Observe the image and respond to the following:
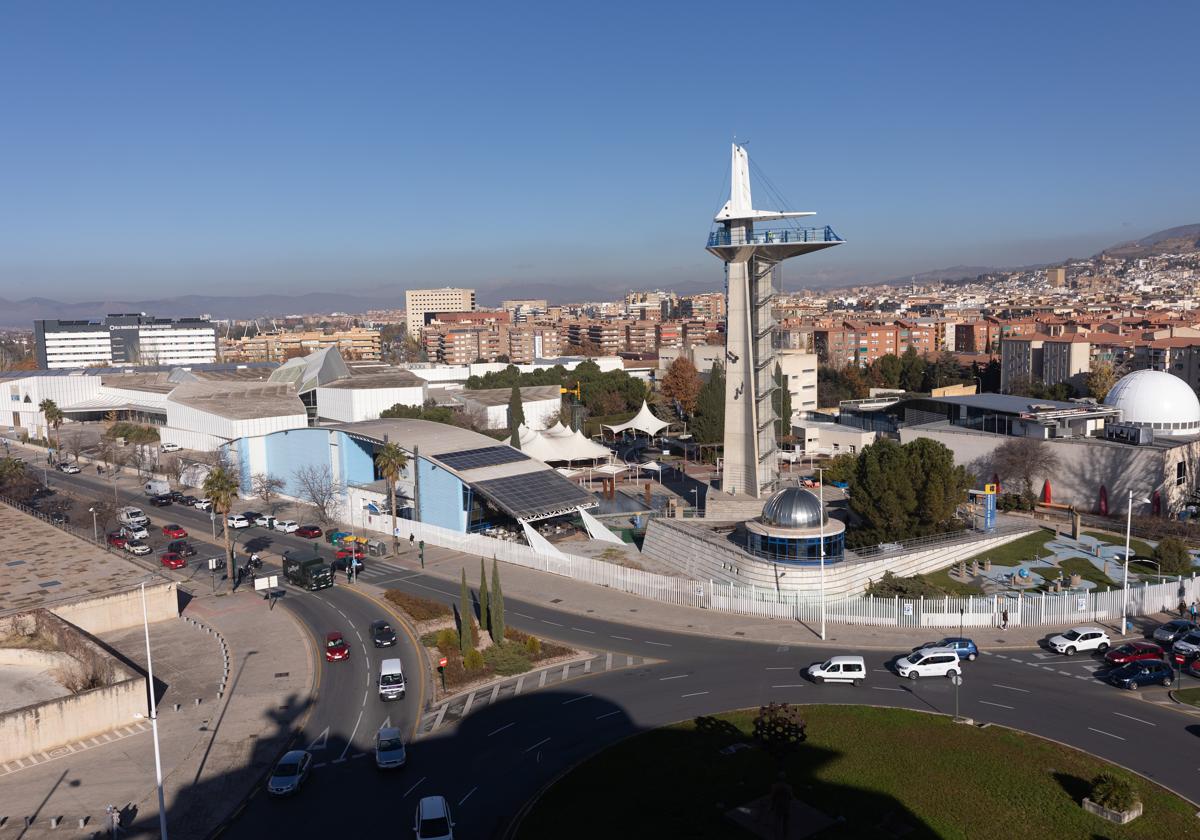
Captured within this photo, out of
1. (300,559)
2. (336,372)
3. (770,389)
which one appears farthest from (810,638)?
(336,372)

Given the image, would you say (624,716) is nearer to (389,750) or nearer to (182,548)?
(389,750)

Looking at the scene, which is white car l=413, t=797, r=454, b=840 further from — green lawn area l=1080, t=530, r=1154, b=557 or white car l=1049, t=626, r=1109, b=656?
green lawn area l=1080, t=530, r=1154, b=557

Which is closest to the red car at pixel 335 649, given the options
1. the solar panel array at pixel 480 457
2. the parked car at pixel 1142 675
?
the solar panel array at pixel 480 457

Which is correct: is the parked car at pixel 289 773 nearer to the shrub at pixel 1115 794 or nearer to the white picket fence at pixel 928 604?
the white picket fence at pixel 928 604

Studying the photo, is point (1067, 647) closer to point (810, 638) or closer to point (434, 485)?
point (810, 638)

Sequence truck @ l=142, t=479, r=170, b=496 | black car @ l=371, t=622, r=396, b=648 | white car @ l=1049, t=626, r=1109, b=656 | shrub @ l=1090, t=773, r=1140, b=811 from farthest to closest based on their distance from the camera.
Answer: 1. truck @ l=142, t=479, r=170, b=496
2. black car @ l=371, t=622, r=396, b=648
3. white car @ l=1049, t=626, r=1109, b=656
4. shrub @ l=1090, t=773, r=1140, b=811

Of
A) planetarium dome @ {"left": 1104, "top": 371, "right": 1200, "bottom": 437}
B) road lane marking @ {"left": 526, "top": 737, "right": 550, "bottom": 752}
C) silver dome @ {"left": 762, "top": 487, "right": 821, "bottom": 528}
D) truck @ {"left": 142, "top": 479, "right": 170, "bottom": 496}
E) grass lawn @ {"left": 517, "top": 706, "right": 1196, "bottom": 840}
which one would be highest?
planetarium dome @ {"left": 1104, "top": 371, "right": 1200, "bottom": 437}

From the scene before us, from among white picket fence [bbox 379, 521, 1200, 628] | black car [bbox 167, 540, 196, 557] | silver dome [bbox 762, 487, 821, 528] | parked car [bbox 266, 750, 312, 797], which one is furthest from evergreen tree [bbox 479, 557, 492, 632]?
black car [bbox 167, 540, 196, 557]

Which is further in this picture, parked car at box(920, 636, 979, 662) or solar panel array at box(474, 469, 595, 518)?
solar panel array at box(474, 469, 595, 518)
